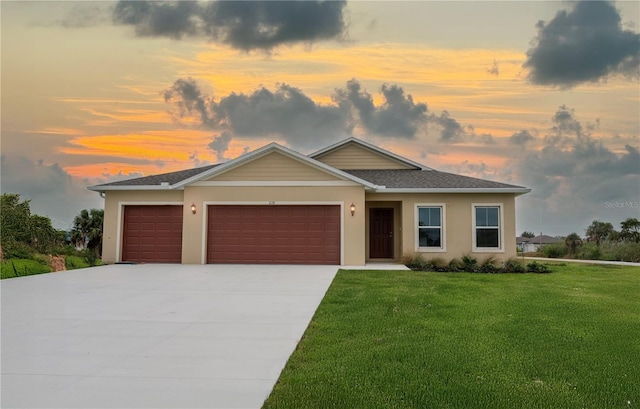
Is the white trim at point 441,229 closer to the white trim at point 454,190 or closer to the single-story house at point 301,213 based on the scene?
the single-story house at point 301,213

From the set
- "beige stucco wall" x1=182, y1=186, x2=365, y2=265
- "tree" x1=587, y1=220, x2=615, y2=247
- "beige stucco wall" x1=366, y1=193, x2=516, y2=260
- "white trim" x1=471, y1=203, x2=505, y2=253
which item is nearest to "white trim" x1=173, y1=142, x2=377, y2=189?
"beige stucco wall" x1=182, y1=186, x2=365, y2=265

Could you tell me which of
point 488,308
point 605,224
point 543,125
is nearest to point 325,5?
point 543,125

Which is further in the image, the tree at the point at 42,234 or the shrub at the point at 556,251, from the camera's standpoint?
the shrub at the point at 556,251

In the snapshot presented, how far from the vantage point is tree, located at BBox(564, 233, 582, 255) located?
25156 millimetres

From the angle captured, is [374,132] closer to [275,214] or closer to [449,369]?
[275,214]

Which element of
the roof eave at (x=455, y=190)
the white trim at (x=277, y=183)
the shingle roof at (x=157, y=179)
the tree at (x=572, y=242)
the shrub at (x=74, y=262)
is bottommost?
the shrub at (x=74, y=262)

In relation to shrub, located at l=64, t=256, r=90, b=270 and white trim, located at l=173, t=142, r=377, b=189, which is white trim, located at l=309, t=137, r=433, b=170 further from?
shrub, located at l=64, t=256, r=90, b=270

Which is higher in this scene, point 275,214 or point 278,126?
point 278,126

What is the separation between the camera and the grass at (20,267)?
13062mm

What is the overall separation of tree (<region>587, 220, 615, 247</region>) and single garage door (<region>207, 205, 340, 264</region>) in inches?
946

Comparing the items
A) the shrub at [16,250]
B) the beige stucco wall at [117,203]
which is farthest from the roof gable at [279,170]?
the shrub at [16,250]

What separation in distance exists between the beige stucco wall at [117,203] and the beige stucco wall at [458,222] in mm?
8782

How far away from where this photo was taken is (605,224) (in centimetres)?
3070

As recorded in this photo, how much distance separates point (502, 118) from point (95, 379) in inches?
720
